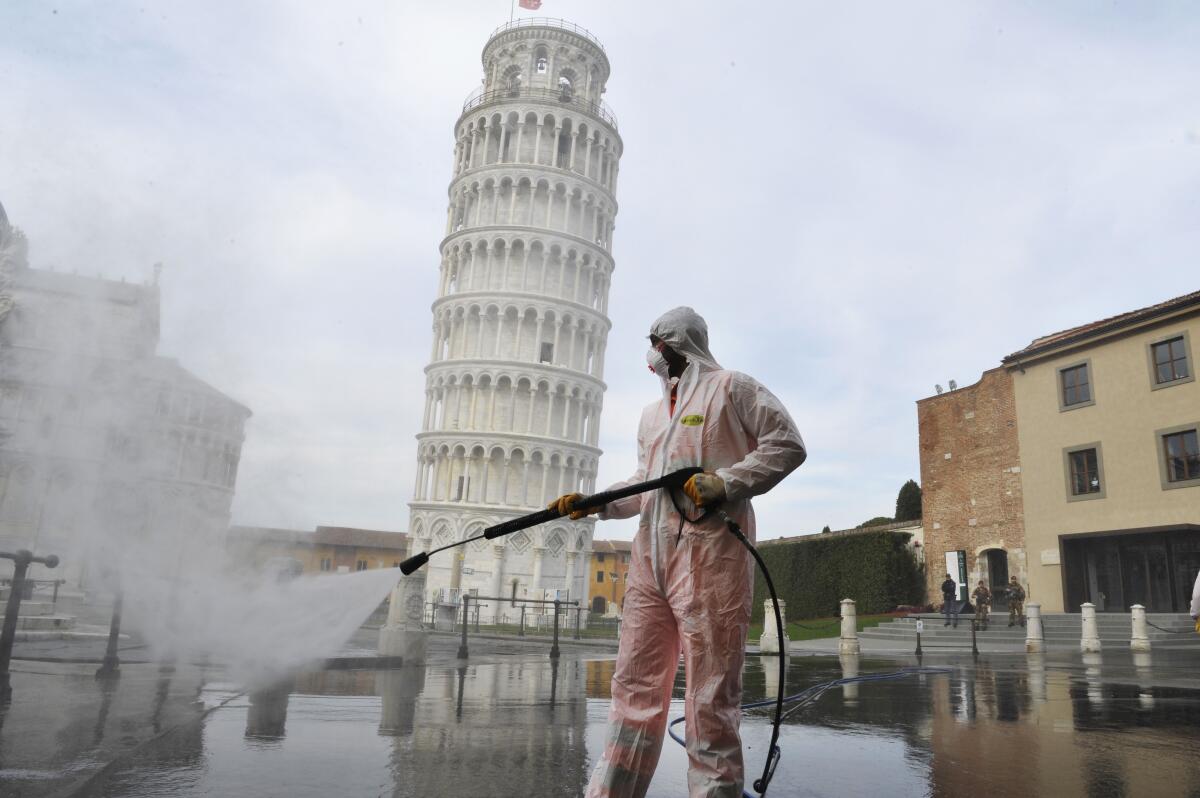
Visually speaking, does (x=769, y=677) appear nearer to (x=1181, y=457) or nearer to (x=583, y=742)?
(x=583, y=742)

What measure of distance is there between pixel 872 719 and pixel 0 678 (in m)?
7.24

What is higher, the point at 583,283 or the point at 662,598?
the point at 583,283

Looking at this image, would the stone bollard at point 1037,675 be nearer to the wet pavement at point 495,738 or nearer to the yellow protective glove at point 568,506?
the wet pavement at point 495,738

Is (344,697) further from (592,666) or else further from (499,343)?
(499,343)

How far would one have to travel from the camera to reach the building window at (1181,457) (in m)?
23.4

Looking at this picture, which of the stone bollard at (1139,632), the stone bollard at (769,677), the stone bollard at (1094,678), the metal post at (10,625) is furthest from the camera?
the stone bollard at (1139,632)

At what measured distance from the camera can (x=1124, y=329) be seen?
83.8 feet

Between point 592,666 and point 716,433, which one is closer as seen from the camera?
point 716,433

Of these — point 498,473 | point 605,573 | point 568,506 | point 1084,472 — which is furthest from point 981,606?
point 605,573

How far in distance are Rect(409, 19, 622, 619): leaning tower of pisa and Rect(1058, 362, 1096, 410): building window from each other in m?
32.5

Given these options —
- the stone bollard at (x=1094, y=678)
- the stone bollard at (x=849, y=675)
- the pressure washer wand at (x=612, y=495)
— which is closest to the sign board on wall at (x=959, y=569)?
the stone bollard at (x=1094, y=678)

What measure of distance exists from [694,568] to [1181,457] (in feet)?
88.3

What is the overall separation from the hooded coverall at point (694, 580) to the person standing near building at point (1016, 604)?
2453 cm

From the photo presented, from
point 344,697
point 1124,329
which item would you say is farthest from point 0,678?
point 1124,329
